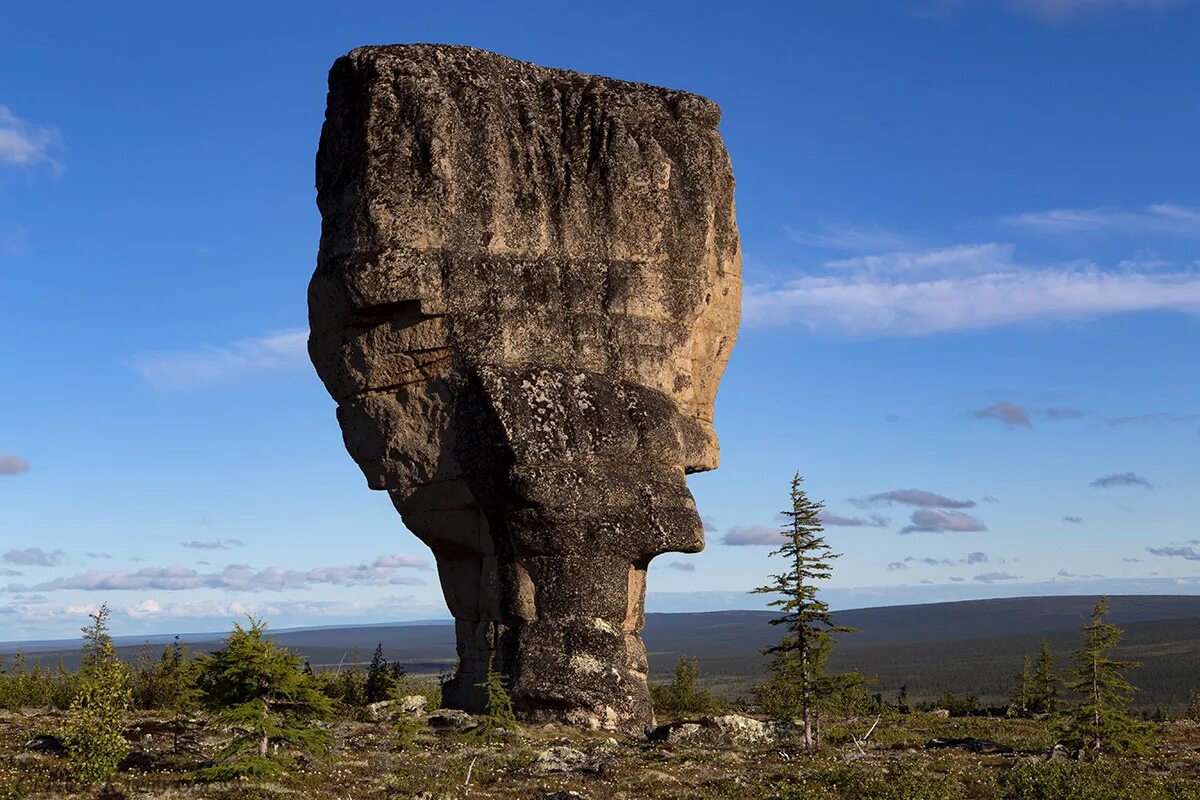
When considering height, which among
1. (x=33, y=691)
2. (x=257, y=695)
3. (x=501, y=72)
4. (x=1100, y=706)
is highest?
(x=501, y=72)

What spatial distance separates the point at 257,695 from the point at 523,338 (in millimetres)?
13790

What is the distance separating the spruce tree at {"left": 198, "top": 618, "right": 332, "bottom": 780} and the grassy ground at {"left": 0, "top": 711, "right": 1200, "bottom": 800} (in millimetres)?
506

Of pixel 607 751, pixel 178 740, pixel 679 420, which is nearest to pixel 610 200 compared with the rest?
pixel 679 420

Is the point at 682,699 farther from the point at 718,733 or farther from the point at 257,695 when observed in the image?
the point at 257,695

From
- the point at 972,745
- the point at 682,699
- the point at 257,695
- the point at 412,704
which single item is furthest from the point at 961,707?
the point at 257,695

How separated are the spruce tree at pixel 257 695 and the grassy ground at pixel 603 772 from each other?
0.51 m

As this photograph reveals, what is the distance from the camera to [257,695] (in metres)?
23.3

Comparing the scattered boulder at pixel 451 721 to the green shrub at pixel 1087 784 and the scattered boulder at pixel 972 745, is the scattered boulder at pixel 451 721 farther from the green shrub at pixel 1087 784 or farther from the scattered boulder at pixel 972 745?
the green shrub at pixel 1087 784

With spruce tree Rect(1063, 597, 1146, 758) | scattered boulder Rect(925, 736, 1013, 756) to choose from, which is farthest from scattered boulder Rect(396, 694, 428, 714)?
spruce tree Rect(1063, 597, 1146, 758)

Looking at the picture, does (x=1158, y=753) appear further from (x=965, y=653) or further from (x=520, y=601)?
(x=965, y=653)

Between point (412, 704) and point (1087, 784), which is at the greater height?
point (412, 704)

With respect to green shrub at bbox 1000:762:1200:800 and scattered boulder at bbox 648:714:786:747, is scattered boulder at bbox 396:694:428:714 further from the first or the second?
green shrub at bbox 1000:762:1200:800

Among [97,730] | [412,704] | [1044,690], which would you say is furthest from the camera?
[1044,690]

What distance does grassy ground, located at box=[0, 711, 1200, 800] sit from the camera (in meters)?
23.3
